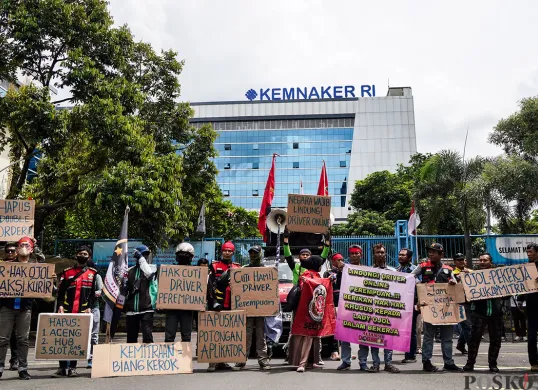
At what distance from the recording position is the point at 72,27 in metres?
15.8

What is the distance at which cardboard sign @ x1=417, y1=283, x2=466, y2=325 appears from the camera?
808cm

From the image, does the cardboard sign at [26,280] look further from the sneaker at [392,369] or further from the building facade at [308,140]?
the building facade at [308,140]

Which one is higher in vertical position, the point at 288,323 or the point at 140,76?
the point at 140,76

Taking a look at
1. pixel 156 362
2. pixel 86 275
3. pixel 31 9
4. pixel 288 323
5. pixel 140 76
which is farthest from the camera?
pixel 140 76

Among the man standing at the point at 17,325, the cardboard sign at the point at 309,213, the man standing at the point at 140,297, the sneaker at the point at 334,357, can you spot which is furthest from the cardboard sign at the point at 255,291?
the man standing at the point at 17,325

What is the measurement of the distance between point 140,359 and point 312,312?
2.61m

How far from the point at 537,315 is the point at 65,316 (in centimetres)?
704

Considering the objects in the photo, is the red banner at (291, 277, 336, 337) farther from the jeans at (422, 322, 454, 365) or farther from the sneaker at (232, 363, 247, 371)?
the jeans at (422, 322, 454, 365)

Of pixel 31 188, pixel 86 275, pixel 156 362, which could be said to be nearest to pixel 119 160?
pixel 31 188

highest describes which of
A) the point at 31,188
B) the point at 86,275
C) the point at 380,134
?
the point at 380,134

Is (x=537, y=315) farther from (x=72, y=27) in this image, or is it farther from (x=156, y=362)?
(x=72, y=27)

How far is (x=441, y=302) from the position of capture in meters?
8.18

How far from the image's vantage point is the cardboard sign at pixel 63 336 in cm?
794

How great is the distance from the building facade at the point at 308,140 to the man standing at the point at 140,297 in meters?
79.1
